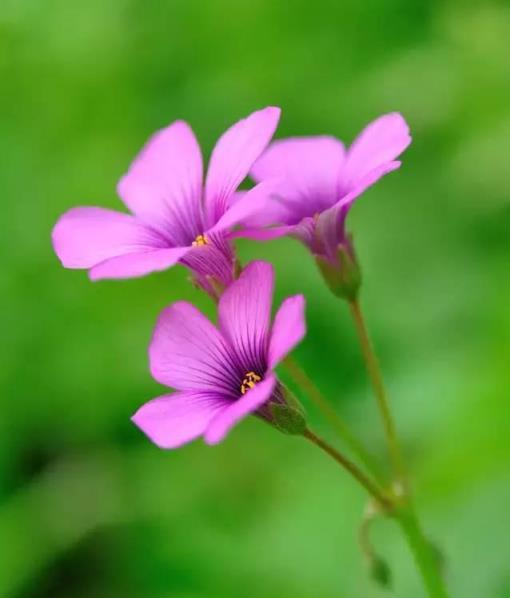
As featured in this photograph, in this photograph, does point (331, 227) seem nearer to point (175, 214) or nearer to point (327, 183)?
point (327, 183)

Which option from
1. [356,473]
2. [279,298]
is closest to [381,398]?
[356,473]

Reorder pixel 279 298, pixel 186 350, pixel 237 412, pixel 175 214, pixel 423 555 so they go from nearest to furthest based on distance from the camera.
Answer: pixel 237 412 → pixel 186 350 → pixel 423 555 → pixel 175 214 → pixel 279 298

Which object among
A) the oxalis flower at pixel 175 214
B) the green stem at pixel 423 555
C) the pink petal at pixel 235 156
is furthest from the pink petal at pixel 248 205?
the green stem at pixel 423 555

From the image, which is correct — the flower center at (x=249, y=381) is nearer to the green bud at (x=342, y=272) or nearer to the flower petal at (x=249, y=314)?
the flower petal at (x=249, y=314)

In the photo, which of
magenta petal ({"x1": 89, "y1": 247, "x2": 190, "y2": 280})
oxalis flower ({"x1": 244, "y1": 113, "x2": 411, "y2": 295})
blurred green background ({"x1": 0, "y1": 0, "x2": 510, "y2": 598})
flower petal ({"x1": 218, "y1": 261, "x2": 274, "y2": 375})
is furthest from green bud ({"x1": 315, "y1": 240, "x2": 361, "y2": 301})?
blurred green background ({"x1": 0, "y1": 0, "x2": 510, "y2": 598})

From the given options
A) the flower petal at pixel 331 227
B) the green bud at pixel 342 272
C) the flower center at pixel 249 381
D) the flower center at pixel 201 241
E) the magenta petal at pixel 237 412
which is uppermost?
the flower center at pixel 201 241

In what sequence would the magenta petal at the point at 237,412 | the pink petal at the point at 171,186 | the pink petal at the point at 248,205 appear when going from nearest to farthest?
the magenta petal at the point at 237,412, the pink petal at the point at 248,205, the pink petal at the point at 171,186
